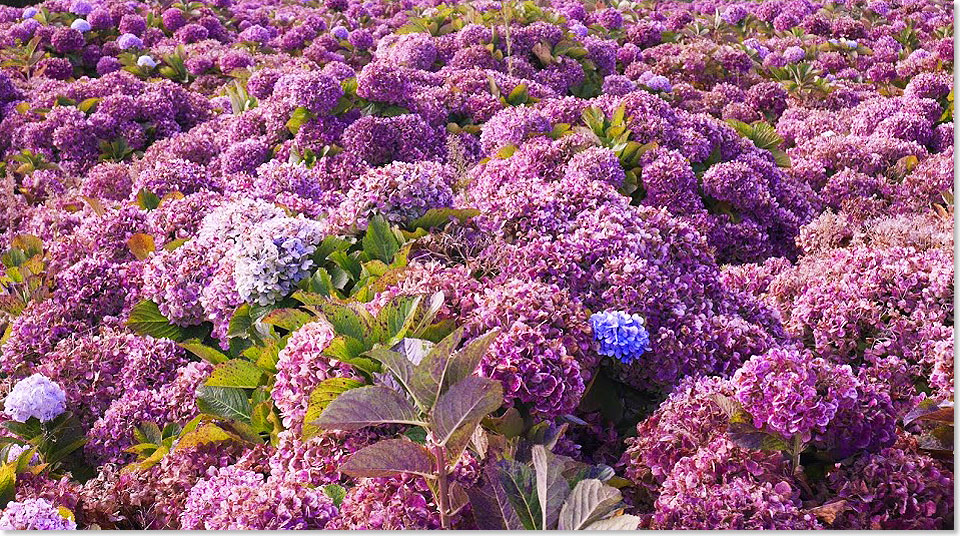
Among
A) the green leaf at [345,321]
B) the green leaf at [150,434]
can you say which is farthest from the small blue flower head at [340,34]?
the green leaf at [345,321]

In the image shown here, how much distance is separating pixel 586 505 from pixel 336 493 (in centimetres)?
65

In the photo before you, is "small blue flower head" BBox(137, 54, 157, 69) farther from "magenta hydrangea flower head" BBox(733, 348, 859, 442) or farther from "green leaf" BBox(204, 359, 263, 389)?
"magenta hydrangea flower head" BBox(733, 348, 859, 442)

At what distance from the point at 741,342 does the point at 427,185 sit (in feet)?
4.14

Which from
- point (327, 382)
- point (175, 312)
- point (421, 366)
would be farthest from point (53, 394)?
point (421, 366)

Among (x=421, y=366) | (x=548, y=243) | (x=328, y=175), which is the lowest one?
(x=328, y=175)

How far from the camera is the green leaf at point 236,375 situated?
2.51m

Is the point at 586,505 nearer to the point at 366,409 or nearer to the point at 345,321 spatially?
the point at 366,409

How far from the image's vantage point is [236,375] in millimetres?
2527

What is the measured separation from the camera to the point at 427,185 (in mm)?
3113

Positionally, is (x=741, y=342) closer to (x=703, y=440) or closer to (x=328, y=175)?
(x=703, y=440)

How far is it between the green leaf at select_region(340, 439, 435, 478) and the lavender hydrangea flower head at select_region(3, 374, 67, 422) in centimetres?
165

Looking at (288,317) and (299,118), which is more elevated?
(288,317)

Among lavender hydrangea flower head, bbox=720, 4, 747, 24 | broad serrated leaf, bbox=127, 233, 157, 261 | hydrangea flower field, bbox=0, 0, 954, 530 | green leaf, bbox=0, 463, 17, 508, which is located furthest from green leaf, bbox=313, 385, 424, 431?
lavender hydrangea flower head, bbox=720, 4, 747, 24

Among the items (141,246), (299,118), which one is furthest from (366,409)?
(299,118)
